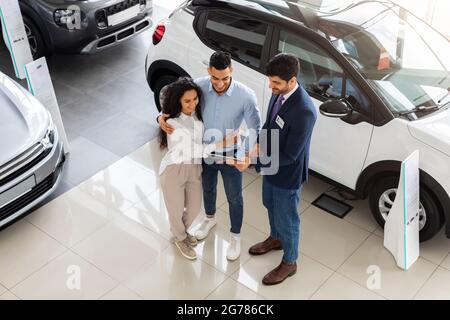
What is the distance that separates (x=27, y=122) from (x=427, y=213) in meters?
2.87

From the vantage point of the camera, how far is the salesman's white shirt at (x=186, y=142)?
331 cm

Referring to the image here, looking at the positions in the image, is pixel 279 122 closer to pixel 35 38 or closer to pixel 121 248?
pixel 121 248

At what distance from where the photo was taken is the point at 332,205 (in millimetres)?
→ 4332

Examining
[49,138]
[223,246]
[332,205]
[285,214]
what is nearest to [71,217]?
[49,138]

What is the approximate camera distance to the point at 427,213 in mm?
3744

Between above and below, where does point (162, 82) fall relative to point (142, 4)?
below

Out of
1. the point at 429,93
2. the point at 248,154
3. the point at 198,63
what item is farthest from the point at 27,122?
the point at 429,93

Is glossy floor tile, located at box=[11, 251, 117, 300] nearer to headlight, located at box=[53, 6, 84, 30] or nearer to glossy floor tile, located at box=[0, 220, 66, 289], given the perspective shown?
glossy floor tile, located at box=[0, 220, 66, 289]

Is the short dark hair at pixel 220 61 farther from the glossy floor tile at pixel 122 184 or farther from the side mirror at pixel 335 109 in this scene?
the glossy floor tile at pixel 122 184

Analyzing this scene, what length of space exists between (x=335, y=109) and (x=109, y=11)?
10.2 ft

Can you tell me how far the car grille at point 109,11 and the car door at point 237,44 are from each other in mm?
1651

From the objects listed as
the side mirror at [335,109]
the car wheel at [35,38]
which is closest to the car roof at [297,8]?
the side mirror at [335,109]

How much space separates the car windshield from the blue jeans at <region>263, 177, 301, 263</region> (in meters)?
0.99

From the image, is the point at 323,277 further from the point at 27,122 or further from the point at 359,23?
the point at 27,122
